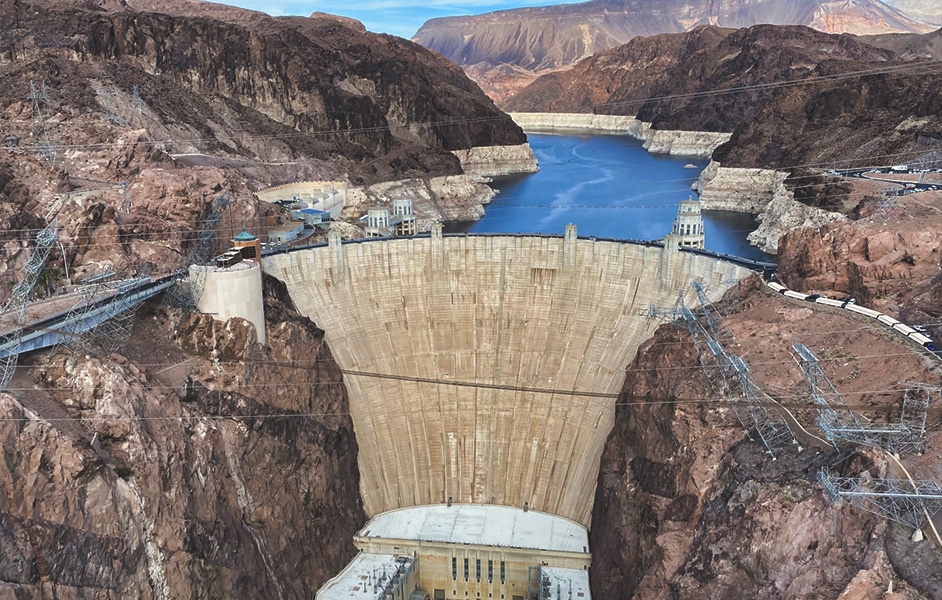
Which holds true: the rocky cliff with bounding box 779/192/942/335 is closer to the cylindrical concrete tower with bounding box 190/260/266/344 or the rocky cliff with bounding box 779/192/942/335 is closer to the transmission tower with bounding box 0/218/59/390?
the cylindrical concrete tower with bounding box 190/260/266/344

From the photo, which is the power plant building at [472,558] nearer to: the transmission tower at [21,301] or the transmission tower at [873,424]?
the transmission tower at [873,424]

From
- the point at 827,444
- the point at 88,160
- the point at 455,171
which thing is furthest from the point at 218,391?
the point at 455,171

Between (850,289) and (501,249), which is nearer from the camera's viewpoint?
(850,289)

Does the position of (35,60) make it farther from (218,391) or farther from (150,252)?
(218,391)

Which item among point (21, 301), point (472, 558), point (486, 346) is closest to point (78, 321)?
point (21, 301)

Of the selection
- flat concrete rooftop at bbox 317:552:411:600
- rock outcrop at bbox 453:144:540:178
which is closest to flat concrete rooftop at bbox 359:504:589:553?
flat concrete rooftop at bbox 317:552:411:600
